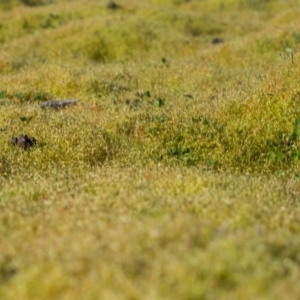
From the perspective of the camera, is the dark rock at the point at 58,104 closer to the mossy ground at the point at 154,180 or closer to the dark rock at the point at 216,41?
the mossy ground at the point at 154,180

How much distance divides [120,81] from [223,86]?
14.4 ft

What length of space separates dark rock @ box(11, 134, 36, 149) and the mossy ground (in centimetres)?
21

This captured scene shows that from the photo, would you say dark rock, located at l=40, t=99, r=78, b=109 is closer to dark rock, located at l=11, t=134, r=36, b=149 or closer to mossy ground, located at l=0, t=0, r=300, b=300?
mossy ground, located at l=0, t=0, r=300, b=300

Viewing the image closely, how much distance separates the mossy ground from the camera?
623cm

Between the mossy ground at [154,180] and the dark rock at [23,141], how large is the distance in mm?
205

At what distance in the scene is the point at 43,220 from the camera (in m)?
8.62

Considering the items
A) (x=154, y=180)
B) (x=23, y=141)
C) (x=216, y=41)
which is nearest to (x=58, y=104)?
(x=23, y=141)

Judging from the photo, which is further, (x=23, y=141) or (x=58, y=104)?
(x=58, y=104)

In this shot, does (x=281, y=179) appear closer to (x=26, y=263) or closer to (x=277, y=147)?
(x=277, y=147)

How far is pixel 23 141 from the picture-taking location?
1467cm

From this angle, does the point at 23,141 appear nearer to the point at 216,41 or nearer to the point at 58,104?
the point at 58,104

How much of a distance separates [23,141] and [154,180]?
4873 mm

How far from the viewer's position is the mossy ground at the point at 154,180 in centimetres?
623

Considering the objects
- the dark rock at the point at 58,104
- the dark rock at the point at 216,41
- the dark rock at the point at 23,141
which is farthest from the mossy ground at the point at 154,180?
the dark rock at the point at 216,41
